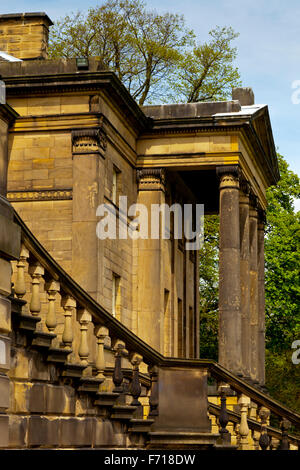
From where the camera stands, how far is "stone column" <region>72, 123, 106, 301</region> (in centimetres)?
2695

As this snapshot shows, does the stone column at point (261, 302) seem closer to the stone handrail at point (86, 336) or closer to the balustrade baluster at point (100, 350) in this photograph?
the stone handrail at point (86, 336)

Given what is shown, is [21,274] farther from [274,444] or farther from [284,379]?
[284,379]

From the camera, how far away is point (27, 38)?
108 ft

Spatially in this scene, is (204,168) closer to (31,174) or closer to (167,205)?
(167,205)

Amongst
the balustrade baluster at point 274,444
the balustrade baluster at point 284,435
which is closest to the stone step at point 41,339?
the balustrade baluster at point 284,435

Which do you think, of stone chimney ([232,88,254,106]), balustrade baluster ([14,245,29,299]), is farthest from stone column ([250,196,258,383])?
balustrade baluster ([14,245,29,299])

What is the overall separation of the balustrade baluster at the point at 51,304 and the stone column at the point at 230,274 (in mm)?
18578

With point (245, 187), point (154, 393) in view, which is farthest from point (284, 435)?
point (245, 187)

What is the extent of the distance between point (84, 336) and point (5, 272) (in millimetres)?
2510

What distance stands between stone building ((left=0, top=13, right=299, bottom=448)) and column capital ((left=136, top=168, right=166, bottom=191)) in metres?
0.03

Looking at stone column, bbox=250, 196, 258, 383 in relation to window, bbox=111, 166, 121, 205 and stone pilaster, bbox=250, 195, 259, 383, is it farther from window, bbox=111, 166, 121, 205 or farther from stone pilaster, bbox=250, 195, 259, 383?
window, bbox=111, 166, 121, 205
